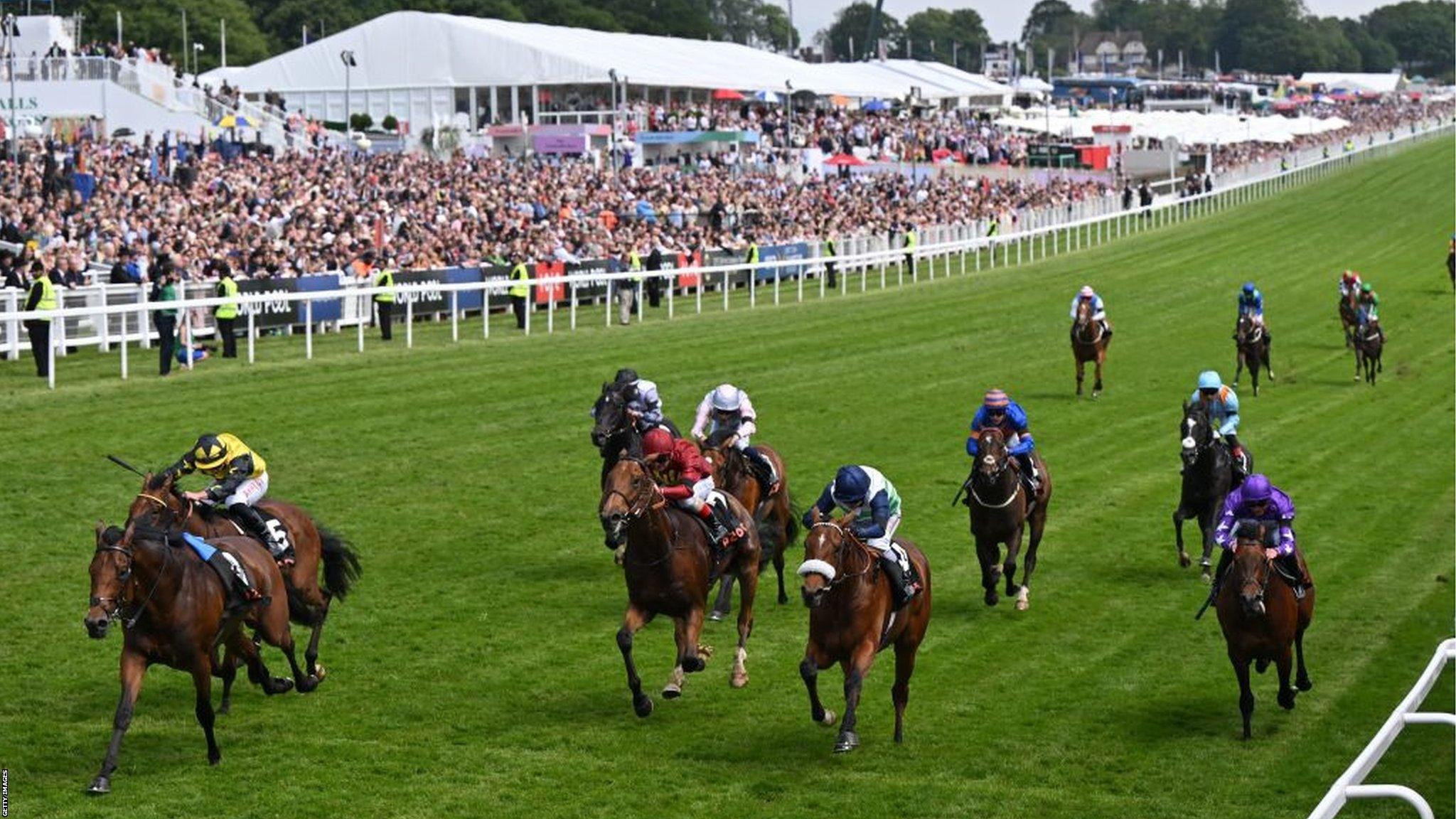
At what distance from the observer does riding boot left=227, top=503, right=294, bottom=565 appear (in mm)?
11344

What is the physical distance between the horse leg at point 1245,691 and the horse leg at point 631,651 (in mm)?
3243

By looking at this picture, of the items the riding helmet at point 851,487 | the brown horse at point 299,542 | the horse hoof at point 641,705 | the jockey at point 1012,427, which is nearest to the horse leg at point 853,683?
the riding helmet at point 851,487

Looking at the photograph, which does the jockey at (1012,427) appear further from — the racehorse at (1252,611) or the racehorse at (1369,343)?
the racehorse at (1369,343)

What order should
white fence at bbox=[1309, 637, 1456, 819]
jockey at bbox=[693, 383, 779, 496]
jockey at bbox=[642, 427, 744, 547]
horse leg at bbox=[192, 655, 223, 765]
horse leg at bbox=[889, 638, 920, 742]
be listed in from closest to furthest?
white fence at bbox=[1309, 637, 1456, 819]
horse leg at bbox=[192, 655, 223, 765]
horse leg at bbox=[889, 638, 920, 742]
jockey at bbox=[642, 427, 744, 547]
jockey at bbox=[693, 383, 779, 496]

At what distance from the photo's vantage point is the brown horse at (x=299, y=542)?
10.6 metres

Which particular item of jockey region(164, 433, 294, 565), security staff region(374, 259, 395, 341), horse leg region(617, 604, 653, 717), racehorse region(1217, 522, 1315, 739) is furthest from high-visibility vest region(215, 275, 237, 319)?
racehorse region(1217, 522, 1315, 739)

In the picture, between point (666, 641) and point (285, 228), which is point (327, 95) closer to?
point (285, 228)

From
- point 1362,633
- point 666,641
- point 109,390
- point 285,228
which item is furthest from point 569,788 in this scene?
point 285,228

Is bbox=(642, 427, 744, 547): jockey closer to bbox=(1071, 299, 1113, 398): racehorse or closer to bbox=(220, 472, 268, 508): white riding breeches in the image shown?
bbox=(220, 472, 268, 508): white riding breeches

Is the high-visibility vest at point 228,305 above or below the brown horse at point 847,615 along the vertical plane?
above

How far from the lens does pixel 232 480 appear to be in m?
11.4

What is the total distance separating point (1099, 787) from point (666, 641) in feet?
12.4

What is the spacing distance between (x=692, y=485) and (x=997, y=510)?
10.6ft

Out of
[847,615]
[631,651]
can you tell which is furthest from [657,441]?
[847,615]
